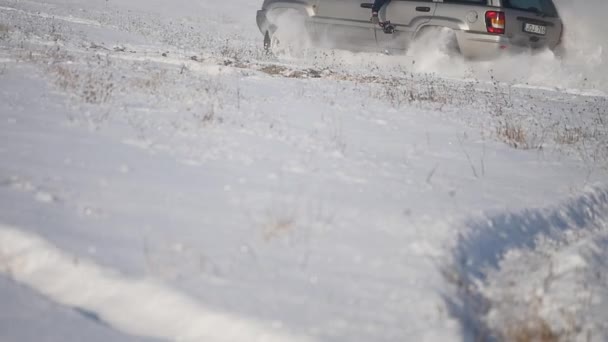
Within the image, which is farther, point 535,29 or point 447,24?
point 447,24

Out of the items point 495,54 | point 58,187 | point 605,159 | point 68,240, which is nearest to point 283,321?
point 68,240

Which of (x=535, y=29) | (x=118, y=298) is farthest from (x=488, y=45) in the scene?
(x=118, y=298)

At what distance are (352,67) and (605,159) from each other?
497cm

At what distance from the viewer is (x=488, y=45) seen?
7.06 metres

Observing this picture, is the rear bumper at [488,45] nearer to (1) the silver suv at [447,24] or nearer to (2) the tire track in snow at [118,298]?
(1) the silver suv at [447,24]

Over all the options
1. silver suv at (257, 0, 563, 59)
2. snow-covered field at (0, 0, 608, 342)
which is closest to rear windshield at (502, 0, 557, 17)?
silver suv at (257, 0, 563, 59)

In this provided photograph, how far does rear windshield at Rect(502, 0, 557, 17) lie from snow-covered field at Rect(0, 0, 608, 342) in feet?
10.1

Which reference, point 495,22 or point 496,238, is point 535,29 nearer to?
point 495,22

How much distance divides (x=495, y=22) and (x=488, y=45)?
1.18 feet

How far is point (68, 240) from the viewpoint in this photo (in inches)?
75.9

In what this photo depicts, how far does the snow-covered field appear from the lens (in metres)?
1.65

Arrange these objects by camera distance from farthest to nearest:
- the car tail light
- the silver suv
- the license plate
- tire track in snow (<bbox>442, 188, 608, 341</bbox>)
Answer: the license plate < the silver suv < the car tail light < tire track in snow (<bbox>442, 188, 608, 341</bbox>)

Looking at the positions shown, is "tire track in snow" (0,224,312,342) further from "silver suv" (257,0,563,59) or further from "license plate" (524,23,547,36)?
"license plate" (524,23,547,36)

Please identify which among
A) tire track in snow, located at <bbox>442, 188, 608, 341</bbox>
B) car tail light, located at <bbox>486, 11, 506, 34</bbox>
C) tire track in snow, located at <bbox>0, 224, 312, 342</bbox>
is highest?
car tail light, located at <bbox>486, 11, 506, 34</bbox>
